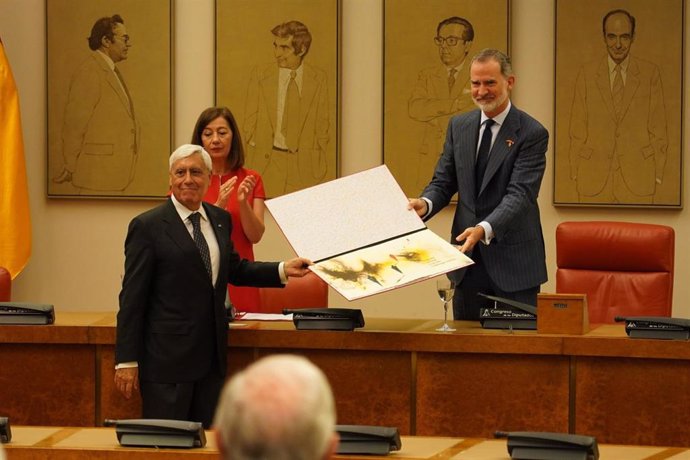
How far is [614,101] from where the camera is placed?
6.83 metres

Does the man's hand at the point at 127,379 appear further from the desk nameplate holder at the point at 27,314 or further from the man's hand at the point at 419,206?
the man's hand at the point at 419,206

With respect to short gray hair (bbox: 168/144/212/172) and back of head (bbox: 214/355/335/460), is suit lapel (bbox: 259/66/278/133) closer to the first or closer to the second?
short gray hair (bbox: 168/144/212/172)

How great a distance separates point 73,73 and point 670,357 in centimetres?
436

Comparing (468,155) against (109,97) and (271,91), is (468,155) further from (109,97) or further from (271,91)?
(109,97)

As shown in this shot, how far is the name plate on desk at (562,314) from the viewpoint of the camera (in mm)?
4371

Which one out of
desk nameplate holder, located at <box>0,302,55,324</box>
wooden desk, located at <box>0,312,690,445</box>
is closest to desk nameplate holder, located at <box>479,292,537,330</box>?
wooden desk, located at <box>0,312,690,445</box>

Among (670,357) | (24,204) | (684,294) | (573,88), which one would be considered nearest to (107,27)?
(24,204)

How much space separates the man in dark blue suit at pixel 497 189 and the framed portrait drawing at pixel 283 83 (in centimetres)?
222

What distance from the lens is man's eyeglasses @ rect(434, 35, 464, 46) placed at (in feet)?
22.7

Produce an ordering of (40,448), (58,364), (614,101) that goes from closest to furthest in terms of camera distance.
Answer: (40,448), (58,364), (614,101)

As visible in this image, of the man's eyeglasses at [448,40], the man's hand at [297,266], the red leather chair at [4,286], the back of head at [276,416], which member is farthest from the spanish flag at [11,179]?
the back of head at [276,416]

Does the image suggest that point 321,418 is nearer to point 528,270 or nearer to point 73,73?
point 528,270

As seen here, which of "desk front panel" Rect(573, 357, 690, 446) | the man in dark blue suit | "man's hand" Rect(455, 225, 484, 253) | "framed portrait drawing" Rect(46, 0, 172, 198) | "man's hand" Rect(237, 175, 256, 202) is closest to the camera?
"desk front panel" Rect(573, 357, 690, 446)

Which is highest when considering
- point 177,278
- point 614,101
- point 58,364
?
point 614,101
